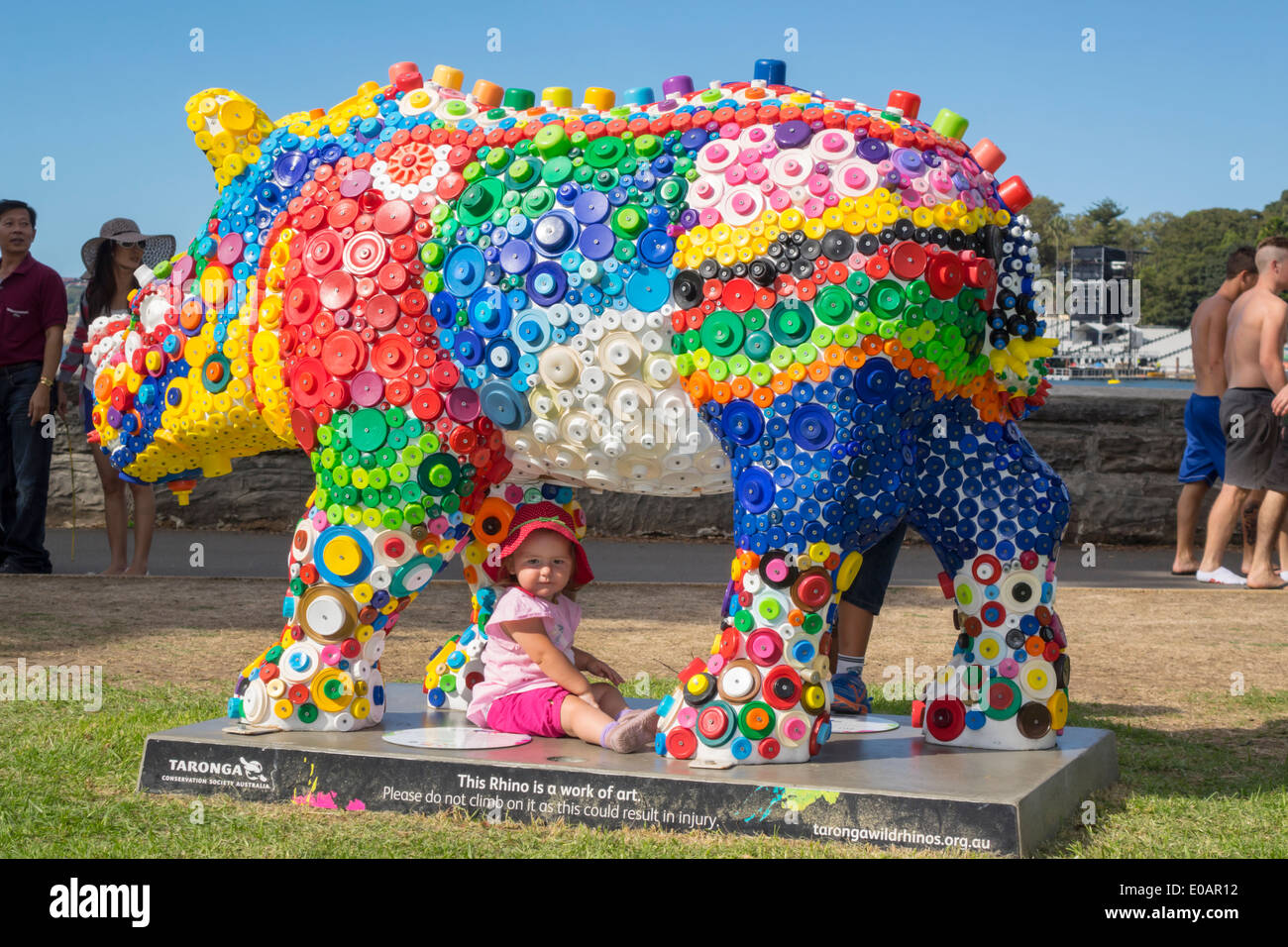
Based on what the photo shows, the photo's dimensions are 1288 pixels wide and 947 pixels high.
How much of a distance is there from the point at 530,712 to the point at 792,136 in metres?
1.83

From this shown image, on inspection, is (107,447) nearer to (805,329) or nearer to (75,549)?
(805,329)

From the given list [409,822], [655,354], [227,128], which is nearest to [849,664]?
[655,354]

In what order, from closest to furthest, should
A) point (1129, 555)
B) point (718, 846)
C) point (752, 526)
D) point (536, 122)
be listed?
point (718, 846) → point (752, 526) → point (536, 122) → point (1129, 555)

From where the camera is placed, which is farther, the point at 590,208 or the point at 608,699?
the point at 608,699

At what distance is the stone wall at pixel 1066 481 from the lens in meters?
11.4

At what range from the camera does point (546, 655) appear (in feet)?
13.5

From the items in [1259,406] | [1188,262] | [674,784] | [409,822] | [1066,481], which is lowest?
[409,822]

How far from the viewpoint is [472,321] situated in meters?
3.83

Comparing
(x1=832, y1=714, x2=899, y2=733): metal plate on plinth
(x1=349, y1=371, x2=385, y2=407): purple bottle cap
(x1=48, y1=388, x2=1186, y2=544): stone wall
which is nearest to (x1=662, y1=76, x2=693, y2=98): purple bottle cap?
(x1=349, y1=371, x2=385, y2=407): purple bottle cap

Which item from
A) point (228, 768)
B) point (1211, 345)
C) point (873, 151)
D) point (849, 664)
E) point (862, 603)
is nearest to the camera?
point (873, 151)

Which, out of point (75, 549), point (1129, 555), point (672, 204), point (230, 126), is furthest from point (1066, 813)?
point (75, 549)

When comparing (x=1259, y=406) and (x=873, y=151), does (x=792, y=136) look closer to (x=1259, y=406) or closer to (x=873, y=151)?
(x=873, y=151)

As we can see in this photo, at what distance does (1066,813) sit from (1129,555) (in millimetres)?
7937

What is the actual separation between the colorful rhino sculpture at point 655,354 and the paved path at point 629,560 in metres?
5.32
